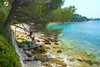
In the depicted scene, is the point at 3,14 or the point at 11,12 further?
the point at 3,14

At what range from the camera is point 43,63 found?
2081cm

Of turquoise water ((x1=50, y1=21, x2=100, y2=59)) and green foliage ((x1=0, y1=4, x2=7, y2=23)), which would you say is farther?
turquoise water ((x1=50, y1=21, x2=100, y2=59))

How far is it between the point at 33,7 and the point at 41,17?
75.0 inches

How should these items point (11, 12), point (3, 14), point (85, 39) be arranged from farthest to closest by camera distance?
point (85, 39), point (3, 14), point (11, 12)

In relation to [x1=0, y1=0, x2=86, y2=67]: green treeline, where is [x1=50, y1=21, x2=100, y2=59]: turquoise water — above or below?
below

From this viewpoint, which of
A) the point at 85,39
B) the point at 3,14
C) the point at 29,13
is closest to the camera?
the point at 3,14

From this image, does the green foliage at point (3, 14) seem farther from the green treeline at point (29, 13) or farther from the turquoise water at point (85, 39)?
the turquoise water at point (85, 39)

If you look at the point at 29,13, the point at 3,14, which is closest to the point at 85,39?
the point at 29,13

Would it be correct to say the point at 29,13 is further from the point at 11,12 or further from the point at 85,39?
the point at 85,39

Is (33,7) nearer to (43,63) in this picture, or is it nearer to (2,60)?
(43,63)

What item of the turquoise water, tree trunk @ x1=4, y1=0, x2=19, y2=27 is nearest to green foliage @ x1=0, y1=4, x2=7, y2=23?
tree trunk @ x1=4, y1=0, x2=19, y2=27

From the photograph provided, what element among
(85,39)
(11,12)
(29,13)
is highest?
(11,12)

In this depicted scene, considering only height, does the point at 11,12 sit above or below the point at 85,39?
above

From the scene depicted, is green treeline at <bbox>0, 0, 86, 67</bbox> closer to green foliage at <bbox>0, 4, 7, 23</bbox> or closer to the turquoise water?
green foliage at <bbox>0, 4, 7, 23</bbox>
